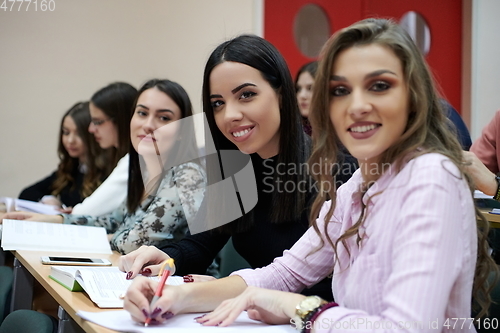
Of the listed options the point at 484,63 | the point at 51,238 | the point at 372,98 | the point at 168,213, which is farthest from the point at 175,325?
the point at 484,63

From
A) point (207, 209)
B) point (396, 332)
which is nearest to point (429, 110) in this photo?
point (396, 332)

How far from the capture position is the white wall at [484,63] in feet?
14.2

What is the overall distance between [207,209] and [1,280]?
0.92 meters

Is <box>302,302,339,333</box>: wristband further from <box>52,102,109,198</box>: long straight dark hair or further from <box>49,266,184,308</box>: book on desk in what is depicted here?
<box>52,102,109,198</box>: long straight dark hair

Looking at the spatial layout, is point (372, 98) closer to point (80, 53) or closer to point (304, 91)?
point (304, 91)

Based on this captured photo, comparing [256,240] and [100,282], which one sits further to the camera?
[256,240]

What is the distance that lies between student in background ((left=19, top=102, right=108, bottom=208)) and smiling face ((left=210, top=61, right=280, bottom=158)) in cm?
197

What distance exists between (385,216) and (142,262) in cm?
69

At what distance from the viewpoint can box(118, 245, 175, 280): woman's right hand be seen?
4.29ft

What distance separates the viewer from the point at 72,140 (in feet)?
11.8

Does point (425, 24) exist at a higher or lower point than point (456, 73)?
higher

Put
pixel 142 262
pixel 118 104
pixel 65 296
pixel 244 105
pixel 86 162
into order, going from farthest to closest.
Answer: pixel 86 162 < pixel 118 104 < pixel 244 105 < pixel 142 262 < pixel 65 296

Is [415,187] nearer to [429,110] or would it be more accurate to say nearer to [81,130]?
[429,110]

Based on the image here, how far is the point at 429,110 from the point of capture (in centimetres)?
93
